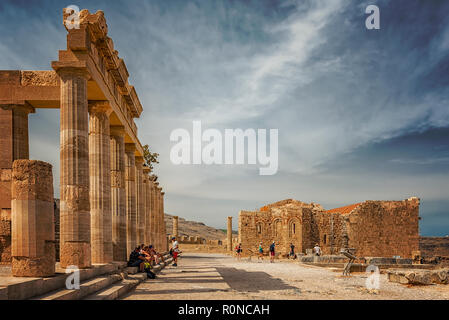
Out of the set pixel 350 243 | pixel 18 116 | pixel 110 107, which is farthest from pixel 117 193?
pixel 350 243

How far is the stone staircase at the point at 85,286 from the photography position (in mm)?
6188

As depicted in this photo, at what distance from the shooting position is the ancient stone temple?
954 cm

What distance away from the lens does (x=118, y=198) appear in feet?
47.3

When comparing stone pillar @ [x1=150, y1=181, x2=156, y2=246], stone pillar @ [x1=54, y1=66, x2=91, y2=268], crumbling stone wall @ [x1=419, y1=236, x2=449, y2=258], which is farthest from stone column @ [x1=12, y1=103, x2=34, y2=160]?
crumbling stone wall @ [x1=419, y1=236, x2=449, y2=258]

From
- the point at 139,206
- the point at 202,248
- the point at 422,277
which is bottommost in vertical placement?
the point at 202,248

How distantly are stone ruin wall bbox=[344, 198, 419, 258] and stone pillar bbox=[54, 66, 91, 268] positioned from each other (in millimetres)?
29995

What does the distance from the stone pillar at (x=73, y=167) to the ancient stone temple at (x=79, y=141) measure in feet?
0.08

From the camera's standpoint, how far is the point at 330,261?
22.5m

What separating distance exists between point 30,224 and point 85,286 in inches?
69.0

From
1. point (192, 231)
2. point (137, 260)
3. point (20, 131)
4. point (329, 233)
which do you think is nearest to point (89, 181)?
point (20, 131)

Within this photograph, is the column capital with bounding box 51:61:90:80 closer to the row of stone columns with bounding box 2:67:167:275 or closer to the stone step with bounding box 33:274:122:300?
the row of stone columns with bounding box 2:67:167:275

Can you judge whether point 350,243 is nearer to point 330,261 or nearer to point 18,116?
point 330,261

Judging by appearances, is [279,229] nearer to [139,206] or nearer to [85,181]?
[139,206]
